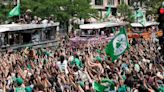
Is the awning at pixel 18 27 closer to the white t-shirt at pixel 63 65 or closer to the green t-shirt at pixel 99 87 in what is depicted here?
the white t-shirt at pixel 63 65

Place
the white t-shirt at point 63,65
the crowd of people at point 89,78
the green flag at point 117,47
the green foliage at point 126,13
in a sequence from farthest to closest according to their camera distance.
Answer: the green foliage at point 126,13, the white t-shirt at point 63,65, the green flag at point 117,47, the crowd of people at point 89,78

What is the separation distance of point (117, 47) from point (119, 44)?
0.75 feet

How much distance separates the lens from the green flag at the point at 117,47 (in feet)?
59.5

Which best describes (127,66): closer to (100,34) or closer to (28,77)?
(28,77)

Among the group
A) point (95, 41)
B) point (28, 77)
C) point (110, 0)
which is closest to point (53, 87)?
point (28, 77)

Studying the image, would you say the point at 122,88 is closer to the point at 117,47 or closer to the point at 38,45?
the point at 117,47

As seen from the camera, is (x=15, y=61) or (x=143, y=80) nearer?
(x=143, y=80)

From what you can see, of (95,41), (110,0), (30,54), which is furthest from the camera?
(110,0)

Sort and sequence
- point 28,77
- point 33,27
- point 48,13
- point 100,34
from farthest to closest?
point 48,13 → point 100,34 → point 33,27 → point 28,77

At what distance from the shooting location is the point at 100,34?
126 feet

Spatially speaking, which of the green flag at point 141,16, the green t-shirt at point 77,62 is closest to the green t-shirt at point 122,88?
the green t-shirt at point 77,62

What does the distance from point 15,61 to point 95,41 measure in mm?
14024

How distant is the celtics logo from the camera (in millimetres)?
18223

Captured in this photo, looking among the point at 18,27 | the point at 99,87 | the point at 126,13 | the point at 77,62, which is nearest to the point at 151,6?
the point at 126,13
